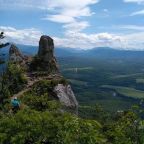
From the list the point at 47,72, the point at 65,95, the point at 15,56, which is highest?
the point at 15,56

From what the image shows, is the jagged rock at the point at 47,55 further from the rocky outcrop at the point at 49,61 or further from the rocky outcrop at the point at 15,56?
the rocky outcrop at the point at 15,56

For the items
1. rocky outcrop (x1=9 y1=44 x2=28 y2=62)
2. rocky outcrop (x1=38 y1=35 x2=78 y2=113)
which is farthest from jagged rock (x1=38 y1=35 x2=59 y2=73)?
rocky outcrop (x1=9 y1=44 x2=28 y2=62)

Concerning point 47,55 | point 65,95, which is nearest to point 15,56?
point 47,55

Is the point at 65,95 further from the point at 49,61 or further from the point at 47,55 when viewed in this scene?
the point at 47,55

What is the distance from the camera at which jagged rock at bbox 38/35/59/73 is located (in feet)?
317

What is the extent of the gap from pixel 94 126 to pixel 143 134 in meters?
3.49

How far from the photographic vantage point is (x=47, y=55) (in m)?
99.0

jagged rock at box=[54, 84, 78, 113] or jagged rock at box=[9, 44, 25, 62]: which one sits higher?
jagged rock at box=[9, 44, 25, 62]

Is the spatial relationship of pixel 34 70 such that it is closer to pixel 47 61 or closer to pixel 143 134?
pixel 47 61

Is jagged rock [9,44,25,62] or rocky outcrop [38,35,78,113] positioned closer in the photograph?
rocky outcrop [38,35,78,113]

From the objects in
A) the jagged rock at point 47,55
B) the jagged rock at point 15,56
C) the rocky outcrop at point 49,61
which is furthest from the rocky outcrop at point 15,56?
the rocky outcrop at point 49,61

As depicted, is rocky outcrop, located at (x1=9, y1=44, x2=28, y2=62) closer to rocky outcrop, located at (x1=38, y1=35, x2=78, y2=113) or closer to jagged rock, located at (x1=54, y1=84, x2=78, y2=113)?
rocky outcrop, located at (x1=38, y1=35, x2=78, y2=113)

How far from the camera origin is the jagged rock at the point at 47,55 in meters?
96.5

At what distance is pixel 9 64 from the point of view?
86125 millimetres
